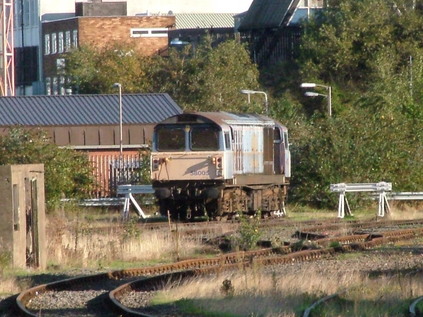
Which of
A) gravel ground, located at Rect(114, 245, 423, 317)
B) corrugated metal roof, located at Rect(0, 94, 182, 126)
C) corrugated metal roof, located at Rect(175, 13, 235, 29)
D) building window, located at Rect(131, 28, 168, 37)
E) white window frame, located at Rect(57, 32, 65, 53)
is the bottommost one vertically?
gravel ground, located at Rect(114, 245, 423, 317)

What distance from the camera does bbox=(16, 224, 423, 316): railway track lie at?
14.7 m

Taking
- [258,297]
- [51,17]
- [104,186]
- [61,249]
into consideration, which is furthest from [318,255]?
[51,17]

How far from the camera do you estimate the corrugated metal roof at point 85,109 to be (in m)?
52.3

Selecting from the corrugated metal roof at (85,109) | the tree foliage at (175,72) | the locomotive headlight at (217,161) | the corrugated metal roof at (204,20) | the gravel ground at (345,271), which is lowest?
the gravel ground at (345,271)

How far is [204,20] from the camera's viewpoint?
108750mm

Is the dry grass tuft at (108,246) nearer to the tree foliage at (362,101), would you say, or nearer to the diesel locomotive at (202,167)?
the diesel locomotive at (202,167)

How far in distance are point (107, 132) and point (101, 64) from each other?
93.8 ft

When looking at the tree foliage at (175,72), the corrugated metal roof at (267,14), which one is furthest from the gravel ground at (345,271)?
the corrugated metal roof at (267,14)

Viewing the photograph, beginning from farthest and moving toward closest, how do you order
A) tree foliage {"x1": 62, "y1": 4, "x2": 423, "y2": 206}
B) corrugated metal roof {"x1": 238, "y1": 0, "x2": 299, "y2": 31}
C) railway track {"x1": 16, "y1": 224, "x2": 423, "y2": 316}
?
corrugated metal roof {"x1": 238, "y1": 0, "x2": 299, "y2": 31} < tree foliage {"x1": 62, "y1": 4, "x2": 423, "y2": 206} < railway track {"x1": 16, "y1": 224, "x2": 423, "y2": 316}

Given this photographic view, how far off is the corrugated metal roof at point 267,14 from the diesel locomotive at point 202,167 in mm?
54924

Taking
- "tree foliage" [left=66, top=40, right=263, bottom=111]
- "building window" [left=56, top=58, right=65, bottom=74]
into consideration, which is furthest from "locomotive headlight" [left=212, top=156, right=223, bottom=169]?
"building window" [left=56, top=58, right=65, bottom=74]

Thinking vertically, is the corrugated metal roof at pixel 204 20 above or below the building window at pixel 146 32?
above

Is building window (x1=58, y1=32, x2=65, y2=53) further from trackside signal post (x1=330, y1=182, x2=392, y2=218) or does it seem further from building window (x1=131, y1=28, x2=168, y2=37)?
trackside signal post (x1=330, y1=182, x2=392, y2=218)

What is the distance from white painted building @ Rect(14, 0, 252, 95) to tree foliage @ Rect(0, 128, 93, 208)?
2592 inches
